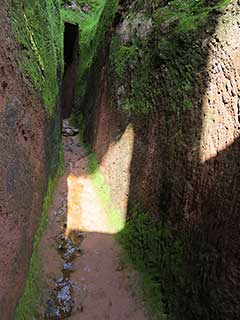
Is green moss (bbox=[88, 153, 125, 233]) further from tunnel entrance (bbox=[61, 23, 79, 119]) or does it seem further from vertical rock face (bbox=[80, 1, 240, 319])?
tunnel entrance (bbox=[61, 23, 79, 119])

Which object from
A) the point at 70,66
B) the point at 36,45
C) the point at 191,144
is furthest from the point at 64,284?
the point at 70,66

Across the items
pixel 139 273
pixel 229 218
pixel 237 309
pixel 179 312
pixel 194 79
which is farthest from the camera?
pixel 139 273

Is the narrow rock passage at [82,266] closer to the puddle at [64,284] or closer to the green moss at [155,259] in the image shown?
the puddle at [64,284]

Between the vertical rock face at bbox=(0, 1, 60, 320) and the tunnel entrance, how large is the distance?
9.82 metres

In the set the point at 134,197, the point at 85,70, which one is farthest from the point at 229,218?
the point at 85,70

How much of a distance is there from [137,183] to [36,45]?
116 inches

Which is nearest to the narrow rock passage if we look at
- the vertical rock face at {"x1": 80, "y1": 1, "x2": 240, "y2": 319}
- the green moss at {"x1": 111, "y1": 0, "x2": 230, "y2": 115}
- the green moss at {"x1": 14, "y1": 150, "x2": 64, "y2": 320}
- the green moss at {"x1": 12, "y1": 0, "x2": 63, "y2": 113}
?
the green moss at {"x1": 14, "y1": 150, "x2": 64, "y2": 320}

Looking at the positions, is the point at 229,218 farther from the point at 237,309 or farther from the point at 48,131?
the point at 48,131

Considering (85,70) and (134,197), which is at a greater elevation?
(85,70)

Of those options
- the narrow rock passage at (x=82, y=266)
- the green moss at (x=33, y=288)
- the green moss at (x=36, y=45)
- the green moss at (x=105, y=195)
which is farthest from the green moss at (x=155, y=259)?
the green moss at (x=36, y=45)

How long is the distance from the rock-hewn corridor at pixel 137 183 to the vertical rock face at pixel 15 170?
0.8 inches

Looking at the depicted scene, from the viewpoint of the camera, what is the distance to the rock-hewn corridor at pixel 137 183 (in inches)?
162

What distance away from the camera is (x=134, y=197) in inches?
252

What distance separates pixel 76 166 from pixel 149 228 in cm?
370
